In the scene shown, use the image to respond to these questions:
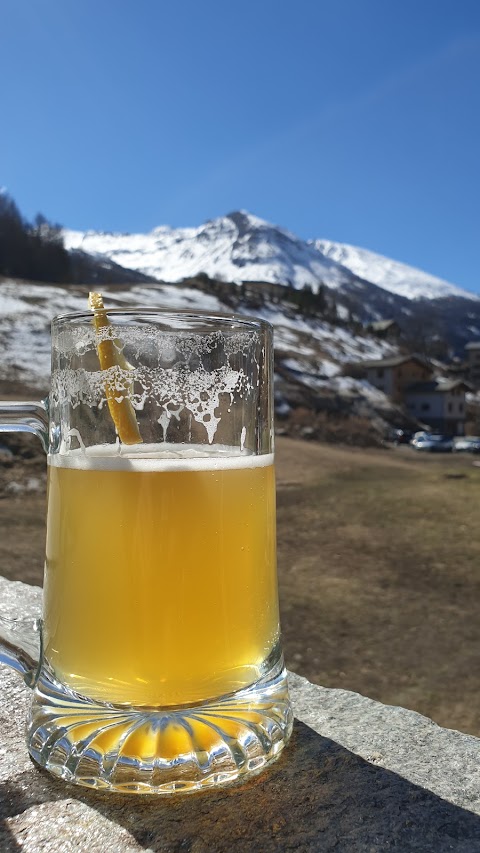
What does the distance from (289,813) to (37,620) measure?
55cm

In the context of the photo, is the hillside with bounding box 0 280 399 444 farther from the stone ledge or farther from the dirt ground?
the stone ledge

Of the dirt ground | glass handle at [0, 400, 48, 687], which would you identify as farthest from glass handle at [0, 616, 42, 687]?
A: the dirt ground

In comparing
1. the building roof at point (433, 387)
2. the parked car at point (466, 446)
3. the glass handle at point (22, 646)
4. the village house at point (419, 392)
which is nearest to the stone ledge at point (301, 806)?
the glass handle at point (22, 646)

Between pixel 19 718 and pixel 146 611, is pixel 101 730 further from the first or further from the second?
pixel 19 718

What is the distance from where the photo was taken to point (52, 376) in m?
1.18

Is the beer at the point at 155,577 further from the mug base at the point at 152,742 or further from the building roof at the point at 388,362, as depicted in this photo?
the building roof at the point at 388,362

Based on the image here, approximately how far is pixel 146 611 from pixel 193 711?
0.16m

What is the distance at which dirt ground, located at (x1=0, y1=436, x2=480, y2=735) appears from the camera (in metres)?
6.15

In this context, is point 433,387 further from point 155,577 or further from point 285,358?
point 155,577

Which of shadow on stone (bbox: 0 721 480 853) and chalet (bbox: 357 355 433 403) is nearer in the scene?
shadow on stone (bbox: 0 721 480 853)

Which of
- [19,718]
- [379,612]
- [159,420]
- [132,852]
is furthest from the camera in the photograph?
[379,612]

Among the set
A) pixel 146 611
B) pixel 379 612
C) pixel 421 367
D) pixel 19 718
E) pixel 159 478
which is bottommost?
pixel 379 612

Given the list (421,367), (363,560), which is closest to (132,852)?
(363,560)

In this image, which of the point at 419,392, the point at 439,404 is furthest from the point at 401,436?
the point at 419,392
